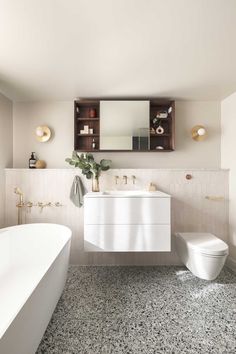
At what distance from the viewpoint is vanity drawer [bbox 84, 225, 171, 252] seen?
7.07 ft

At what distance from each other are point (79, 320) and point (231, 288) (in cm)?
157

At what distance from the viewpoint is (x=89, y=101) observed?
2.66 meters

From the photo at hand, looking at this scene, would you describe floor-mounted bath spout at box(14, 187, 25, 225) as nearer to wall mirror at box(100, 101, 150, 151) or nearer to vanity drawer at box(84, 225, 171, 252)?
vanity drawer at box(84, 225, 171, 252)

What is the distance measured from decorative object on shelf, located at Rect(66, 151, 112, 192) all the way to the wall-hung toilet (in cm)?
124

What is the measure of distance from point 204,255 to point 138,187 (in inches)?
43.7

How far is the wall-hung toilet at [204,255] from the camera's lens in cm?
195

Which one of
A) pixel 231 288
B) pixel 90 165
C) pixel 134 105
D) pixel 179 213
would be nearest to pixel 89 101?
pixel 134 105

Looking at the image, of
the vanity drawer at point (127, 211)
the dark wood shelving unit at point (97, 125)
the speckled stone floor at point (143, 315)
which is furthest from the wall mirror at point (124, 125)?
the speckled stone floor at point (143, 315)

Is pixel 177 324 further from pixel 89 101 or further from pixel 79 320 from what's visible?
→ pixel 89 101

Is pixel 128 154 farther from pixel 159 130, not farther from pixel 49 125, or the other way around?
pixel 49 125

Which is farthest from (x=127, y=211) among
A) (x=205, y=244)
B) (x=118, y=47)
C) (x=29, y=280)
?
(x=118, y=47)

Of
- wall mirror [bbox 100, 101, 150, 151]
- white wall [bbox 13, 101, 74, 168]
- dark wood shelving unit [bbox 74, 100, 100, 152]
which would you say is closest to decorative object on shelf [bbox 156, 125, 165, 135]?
wall mirror [bbox 100, 101, 150, 151]

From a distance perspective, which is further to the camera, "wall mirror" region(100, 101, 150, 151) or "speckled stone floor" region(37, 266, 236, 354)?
"wall mirror" region(100, 101, 150, 151)

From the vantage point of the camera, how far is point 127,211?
7.22 feet
